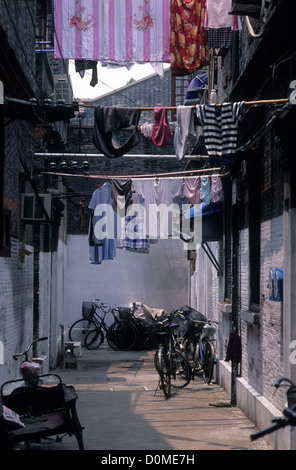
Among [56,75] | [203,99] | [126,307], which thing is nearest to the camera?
[203,99]

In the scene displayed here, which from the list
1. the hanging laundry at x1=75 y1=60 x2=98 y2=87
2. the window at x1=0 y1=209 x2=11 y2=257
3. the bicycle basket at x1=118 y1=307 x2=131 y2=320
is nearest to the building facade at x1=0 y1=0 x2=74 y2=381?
the window at x1=0 y1=209 x2=11 y2=257

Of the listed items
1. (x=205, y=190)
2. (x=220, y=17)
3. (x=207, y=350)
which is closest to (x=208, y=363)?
(x=207, y=350)

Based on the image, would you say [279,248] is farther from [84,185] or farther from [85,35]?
[84,185]

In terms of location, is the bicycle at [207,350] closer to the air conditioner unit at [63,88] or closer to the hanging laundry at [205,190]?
the hanging laundry at [205,190]

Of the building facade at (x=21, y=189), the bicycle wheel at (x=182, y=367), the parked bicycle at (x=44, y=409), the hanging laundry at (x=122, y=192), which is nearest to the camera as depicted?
the parked bicycle at (x=44, y=409)

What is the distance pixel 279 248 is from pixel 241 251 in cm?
341

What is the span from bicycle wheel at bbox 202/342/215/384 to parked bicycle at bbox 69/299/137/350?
7679 millimetres

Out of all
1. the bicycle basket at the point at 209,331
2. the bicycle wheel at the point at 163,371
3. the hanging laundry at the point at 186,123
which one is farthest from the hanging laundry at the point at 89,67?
the bicycle basket at the point at 209,331

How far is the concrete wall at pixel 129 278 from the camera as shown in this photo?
2403 centimetres

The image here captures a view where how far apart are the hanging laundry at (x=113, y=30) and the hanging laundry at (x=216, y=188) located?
3.06 meters

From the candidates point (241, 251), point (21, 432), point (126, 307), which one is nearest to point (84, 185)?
point (126, 307)

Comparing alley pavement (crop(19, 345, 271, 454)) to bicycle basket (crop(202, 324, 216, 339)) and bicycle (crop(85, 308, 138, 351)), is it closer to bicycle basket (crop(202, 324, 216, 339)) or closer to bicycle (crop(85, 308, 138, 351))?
bicycle basket (crop(202, 324, 216, 339))

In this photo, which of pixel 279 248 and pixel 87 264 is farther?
pixel 87 264

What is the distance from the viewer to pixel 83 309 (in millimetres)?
22469
